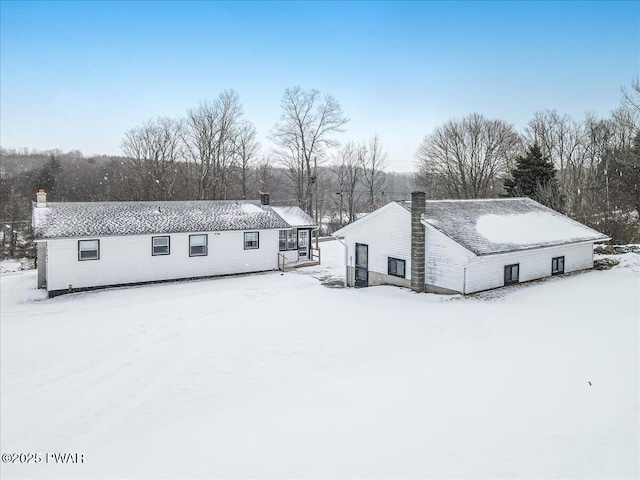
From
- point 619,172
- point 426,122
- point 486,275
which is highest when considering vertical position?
point 426,122

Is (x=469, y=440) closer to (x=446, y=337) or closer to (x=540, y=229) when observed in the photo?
(x=446, y=337)

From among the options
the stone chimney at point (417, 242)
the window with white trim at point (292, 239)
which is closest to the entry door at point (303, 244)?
the window with white trim at point (292, 239)

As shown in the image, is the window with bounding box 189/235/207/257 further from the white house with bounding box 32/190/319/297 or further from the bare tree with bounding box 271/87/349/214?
the bare tree with bounding box 271/87/349/214

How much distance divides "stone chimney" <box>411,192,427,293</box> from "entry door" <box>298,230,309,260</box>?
11517 mm

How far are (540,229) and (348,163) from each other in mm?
36425

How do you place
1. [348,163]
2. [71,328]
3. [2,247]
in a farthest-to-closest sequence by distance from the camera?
1. [348,163]
2. [2,247]
3. [71,328]

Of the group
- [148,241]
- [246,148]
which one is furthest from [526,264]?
[246,148]

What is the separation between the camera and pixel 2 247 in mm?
41375

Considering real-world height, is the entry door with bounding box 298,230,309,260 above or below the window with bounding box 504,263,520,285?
above

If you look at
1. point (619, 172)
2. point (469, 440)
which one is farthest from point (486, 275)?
point (619, 172)

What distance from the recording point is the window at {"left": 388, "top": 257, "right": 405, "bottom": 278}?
18.6 metres

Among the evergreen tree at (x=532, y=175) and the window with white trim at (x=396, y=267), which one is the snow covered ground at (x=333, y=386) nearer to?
the window with white trim at (x=396, y=267)

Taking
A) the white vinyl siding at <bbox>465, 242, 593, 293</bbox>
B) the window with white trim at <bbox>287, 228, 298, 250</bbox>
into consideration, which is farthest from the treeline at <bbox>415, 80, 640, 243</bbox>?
the window with white trim at <bbox>287, 228, 298, 250</bbox>

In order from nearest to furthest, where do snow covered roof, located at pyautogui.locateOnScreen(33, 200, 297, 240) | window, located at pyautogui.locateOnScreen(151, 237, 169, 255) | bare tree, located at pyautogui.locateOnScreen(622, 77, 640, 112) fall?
snow covered roof, located at pyautogui.locateOnScreen(33, 200, 297, 240) → window, located at pyautogui.locateOnScreen(151, 237, 169, 255) → bare tree, located at pyautogui.locateOnScreen(622, 77, 640, 112)
